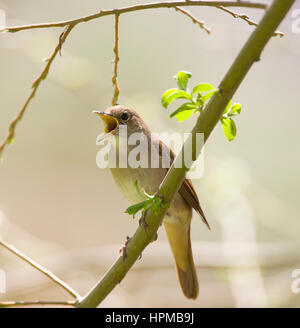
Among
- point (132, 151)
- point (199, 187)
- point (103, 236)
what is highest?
point (132, 151)

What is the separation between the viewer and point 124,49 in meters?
5.54

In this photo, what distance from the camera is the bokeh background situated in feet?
11.6

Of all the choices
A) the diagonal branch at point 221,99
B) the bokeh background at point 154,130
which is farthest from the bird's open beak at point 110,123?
the diagonal branch at point 221,99

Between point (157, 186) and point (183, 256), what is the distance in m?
0.84

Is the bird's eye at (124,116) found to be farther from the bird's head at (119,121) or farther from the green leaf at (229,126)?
the green leaf at (229,126)

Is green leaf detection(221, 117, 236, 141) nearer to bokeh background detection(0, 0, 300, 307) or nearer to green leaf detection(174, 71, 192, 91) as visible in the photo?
green leaf detection(174, 71, 192, 91)

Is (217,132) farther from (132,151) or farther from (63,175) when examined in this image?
(63,175)

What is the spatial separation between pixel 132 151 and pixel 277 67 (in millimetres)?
3296

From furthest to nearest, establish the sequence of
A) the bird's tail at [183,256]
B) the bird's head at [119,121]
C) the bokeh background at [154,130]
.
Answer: the bokeh background at [154,130]
the bird's tail at [183,256]
the bird's head at [119,121]

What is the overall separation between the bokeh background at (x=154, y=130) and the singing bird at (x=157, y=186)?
0.16m

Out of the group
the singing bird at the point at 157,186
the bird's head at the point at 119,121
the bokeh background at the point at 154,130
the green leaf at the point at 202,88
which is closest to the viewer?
the green leaf at the point at 202,88

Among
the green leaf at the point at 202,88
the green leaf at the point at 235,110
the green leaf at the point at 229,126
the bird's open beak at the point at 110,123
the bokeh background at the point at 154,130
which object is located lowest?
the bokeh background at the point at 154,130

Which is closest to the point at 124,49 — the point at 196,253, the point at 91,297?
the point at 196,253

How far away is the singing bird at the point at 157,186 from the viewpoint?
2754 millimetres
